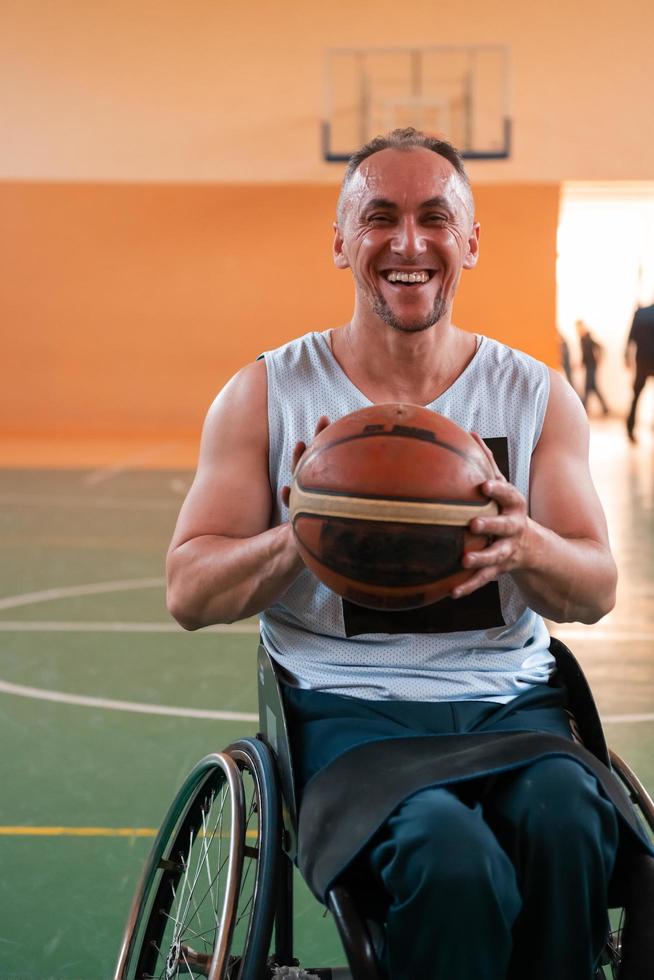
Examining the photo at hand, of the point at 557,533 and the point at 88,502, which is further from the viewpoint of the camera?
the point at 88,502

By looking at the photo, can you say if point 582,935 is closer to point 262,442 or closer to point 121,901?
point 262,442

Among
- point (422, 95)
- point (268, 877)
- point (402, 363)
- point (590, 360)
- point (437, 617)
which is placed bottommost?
point (590, 360)

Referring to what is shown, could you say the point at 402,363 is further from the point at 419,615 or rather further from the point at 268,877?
the point at 268,877

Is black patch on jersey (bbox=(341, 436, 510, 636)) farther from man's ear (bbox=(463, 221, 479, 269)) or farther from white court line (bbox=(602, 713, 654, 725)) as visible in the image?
white court line (bbox=(602, 713, 654, 725))

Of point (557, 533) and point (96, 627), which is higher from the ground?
point (557, 533)

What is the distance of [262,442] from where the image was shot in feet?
5.98

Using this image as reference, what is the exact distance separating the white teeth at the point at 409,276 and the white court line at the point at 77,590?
12.7 feet

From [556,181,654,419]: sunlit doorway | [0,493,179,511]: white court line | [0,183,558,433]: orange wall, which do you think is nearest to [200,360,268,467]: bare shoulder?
[0,493,179,511]: white court line

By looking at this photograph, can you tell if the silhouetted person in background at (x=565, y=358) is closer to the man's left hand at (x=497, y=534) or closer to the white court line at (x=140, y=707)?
the white court line at (x=140, y=707)

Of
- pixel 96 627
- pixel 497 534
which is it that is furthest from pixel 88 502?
pixel 497 534

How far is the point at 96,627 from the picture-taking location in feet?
16.3

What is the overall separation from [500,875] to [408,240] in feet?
3.03

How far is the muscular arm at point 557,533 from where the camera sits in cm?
146

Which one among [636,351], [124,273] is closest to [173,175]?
[124,273]
